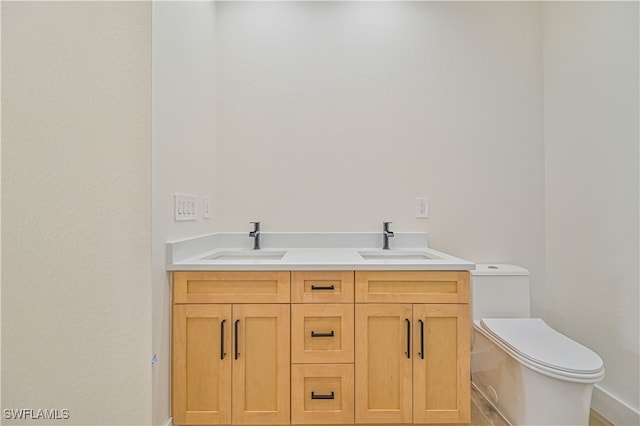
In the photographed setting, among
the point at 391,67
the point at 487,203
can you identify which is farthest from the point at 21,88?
the point at 487,203

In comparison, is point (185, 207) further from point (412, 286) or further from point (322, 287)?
point (412, 286)

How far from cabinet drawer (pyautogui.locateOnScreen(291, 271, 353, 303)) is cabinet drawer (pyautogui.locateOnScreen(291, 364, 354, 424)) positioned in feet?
0.98

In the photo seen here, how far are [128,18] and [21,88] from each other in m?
0.54

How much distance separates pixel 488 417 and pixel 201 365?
1.48 meters

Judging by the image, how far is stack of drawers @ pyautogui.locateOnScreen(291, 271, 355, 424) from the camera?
1357 mm

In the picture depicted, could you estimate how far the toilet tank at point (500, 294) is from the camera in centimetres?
177

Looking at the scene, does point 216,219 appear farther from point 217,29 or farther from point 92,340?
point 217,29

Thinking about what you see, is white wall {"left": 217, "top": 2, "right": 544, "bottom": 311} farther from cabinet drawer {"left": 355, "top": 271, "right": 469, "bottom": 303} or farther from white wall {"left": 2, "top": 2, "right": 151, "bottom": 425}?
white wall {"left": 2, "top": 2, "right": 151, "bottom": 425}

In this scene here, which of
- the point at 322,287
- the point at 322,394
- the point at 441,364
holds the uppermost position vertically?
the point at 322,287

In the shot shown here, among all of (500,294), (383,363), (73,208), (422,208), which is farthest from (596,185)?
(73,208)

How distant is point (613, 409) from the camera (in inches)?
60.1

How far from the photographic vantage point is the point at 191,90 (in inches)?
63.2

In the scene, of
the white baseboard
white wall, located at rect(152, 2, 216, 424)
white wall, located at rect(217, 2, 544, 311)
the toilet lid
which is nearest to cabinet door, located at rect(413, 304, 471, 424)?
the toilet lid

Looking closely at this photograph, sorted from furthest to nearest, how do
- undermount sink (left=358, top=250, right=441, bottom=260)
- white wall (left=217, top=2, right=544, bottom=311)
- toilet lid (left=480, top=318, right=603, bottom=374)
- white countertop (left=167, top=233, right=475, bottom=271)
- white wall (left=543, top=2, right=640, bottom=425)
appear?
white wall (left=217, top=2, right=544, bottom=311) → undermount sink (left=358, top=250, right=441, bottom=260) → white countertop (left=167, top=233, right=475, bottom=271) → white wall (left=543, top=2, right=640, bottom=425) → toilet lid (left=480, top=318, right=603, bottom=374)
